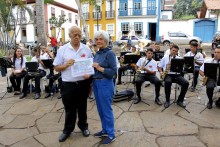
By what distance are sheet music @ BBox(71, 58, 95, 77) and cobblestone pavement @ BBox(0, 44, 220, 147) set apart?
1.12 metres

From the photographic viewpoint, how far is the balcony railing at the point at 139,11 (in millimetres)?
29531

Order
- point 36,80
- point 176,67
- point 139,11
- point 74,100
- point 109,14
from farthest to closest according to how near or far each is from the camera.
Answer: point 109,14
point 139,11
point 36,80
point 176,67
point 74,100

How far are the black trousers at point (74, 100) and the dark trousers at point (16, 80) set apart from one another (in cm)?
344

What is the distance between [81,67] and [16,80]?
4126 mm

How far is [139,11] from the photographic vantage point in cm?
3005

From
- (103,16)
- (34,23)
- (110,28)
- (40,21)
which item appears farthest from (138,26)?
(40,21)

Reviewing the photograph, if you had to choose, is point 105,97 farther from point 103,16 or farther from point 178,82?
point 103,16

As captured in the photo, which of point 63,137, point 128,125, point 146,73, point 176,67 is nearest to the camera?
point 63,137

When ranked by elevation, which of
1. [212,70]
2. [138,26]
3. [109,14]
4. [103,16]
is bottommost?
[212,70]

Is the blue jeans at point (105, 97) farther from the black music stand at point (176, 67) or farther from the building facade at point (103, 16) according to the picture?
the building facade at point (103, 16)

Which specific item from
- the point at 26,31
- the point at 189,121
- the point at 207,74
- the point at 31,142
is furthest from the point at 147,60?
the point at 26,31

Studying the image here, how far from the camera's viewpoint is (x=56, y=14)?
32.2 m

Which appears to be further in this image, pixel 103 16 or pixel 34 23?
pixel 103 16

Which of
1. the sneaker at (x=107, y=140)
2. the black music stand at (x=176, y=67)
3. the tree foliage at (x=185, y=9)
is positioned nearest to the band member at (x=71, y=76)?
the sneaker at (x=107, y=140)
